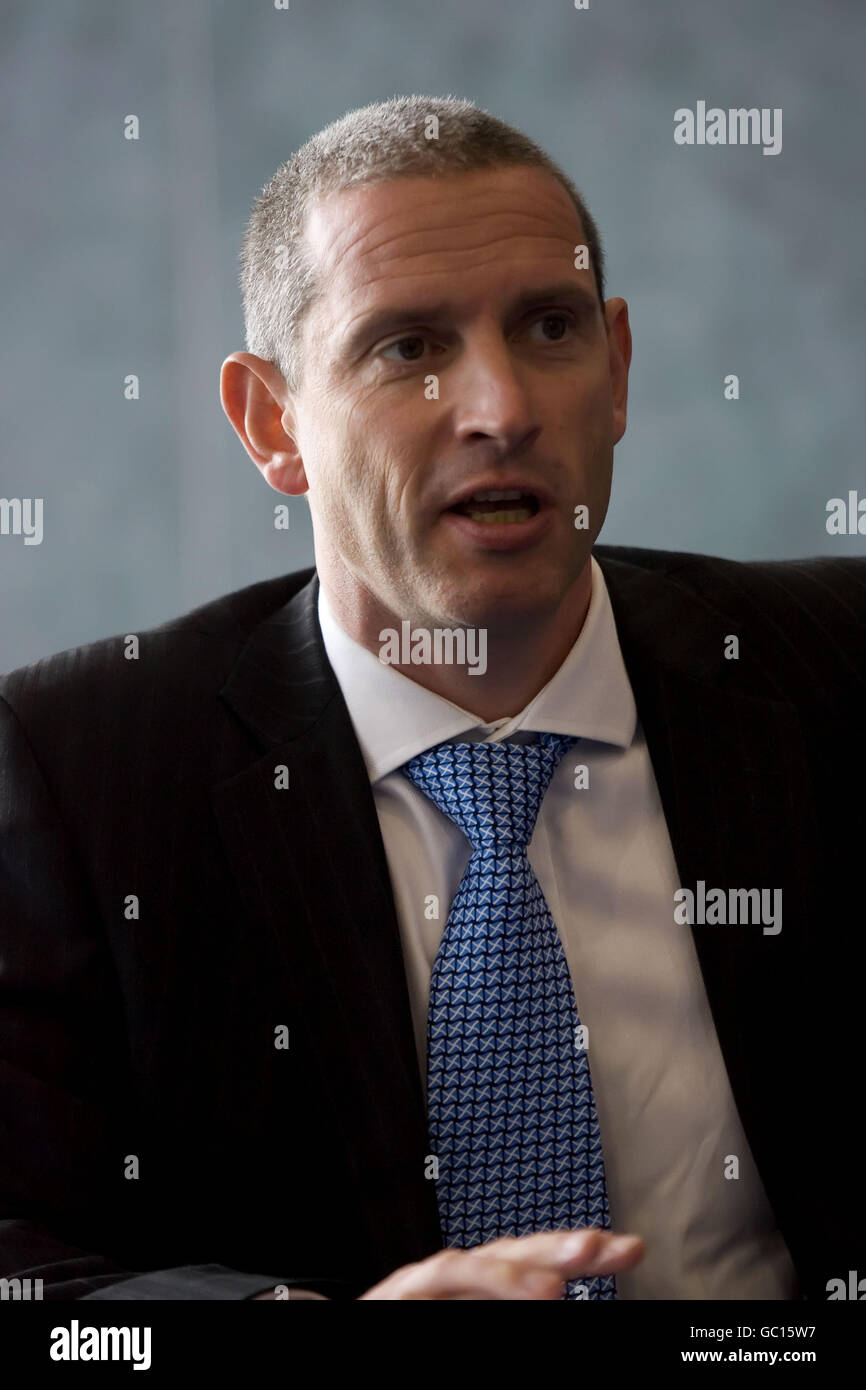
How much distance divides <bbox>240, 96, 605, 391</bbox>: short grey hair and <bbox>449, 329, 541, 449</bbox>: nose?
0.19m

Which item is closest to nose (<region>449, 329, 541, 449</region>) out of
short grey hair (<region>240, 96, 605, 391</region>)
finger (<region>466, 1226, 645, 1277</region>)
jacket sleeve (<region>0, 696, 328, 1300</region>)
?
short grey hair (<region>240, 96, 605, 391</region>)

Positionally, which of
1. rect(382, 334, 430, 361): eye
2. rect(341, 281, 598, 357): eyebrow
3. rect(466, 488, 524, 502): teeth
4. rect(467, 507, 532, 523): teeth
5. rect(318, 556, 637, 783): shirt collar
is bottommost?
rect(318, 556, 637, 783): shirt collar

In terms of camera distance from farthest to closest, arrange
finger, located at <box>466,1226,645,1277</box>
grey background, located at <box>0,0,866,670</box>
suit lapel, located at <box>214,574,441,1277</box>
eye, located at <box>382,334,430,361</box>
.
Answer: grey background, located at <box>0,0,866,670</box> < eye, located at <box>382,334,430,361</box> < suit lapel, located at <box>214,574,441,1277</box> < finger, located at <box>466,1226,645,1277</box>

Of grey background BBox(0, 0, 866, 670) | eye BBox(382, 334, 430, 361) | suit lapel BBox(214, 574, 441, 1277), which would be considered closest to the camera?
suit lapel BBox(214, 574, 441, 1277)

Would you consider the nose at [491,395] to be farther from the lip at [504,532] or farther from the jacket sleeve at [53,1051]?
the jacket sleeve at [53,1051]

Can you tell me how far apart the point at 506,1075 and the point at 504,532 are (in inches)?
19.3

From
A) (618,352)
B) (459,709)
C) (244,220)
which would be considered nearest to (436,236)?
(618,352)

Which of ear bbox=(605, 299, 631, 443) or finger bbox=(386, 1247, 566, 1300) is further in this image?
ear bbox=(605, 299, 631, 443)

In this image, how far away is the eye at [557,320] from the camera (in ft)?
4.70

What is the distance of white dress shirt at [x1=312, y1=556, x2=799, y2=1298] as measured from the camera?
1359mm

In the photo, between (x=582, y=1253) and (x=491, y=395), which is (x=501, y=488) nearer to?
(x=491, y=395)

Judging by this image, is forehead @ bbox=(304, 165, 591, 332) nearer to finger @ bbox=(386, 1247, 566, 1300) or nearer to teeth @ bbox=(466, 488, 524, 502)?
teeth @ bbox=(466, 488, 524, 502)

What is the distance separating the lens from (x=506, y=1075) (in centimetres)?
133

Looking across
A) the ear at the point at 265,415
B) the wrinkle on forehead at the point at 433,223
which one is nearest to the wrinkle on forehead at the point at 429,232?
the wrinkle on forehead at the point at 433,223
